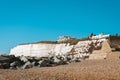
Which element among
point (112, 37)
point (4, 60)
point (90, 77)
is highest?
point (112, 37)

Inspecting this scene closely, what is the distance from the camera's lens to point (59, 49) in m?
51.2

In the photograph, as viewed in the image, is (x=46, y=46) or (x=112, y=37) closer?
(x=112, y=37)

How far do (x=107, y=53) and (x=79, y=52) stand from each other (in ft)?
35.5

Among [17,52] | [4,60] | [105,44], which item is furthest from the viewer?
[17,52]

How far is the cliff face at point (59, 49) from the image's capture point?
4394 cm

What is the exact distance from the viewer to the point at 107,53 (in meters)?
34.8

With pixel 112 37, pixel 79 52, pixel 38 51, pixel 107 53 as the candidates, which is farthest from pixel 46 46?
pixel 107 53

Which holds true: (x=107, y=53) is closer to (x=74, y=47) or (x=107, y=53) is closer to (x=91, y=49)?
(x=91, y=49)

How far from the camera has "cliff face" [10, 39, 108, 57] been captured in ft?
144

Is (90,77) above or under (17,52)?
under

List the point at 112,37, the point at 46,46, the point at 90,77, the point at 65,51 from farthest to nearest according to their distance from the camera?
the point at 46,46
the point at 65,51
the point at 112,37
the point at 90,77

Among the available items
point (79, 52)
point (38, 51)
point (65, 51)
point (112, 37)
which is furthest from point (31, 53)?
point (112, 37)

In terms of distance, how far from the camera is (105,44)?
38062mm

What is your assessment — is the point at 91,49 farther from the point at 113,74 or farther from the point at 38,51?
the point at 113,74
